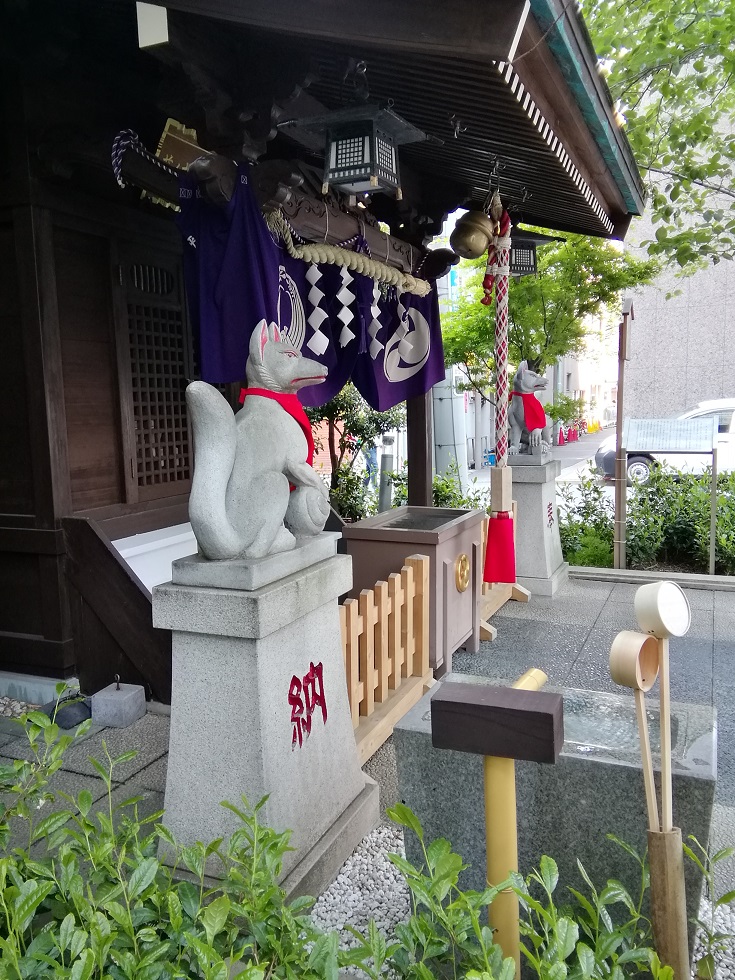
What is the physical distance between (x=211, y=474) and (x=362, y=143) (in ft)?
7.39

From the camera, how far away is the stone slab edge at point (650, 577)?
8.13 m

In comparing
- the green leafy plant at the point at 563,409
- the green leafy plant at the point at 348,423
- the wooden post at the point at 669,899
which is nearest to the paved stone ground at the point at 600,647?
the wooden post at the point at 669,899

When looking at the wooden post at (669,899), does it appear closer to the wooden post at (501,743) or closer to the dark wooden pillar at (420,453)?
the wooden post at (501,743)

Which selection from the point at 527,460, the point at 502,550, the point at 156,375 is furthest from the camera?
the point at 527,460

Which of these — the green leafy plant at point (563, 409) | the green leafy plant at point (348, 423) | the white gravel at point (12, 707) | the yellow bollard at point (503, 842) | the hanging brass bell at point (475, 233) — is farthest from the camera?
the green leafy plant at point (563, 409)

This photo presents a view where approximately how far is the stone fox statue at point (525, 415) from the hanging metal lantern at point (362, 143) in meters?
4.16

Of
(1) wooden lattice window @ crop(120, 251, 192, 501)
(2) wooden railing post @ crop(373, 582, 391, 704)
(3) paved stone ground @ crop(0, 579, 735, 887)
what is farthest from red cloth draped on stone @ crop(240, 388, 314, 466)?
(1) wooden lattice window @ crop(120, 251, 192, 501)

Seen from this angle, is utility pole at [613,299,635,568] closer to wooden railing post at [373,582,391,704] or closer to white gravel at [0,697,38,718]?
wooden railing post at [373,582,391,704]

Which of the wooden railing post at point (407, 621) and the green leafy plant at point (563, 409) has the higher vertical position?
the green leafy plant at point (563, 409)

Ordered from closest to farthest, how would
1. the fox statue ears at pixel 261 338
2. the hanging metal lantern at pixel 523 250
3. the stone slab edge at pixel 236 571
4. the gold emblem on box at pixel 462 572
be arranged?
the stone slab edge at pixel 236 571 < the fox statue ears at pixel 261 338 < the gold emblem on box at pixel 462 572 < the hanging metal lantern at pixel 523 250

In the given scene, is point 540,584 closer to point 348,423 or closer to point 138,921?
point 348,423

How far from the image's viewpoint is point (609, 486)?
13.1 m

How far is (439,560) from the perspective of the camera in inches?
215

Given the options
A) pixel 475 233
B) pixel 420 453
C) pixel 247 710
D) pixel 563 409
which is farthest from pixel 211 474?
pixel 563 409
